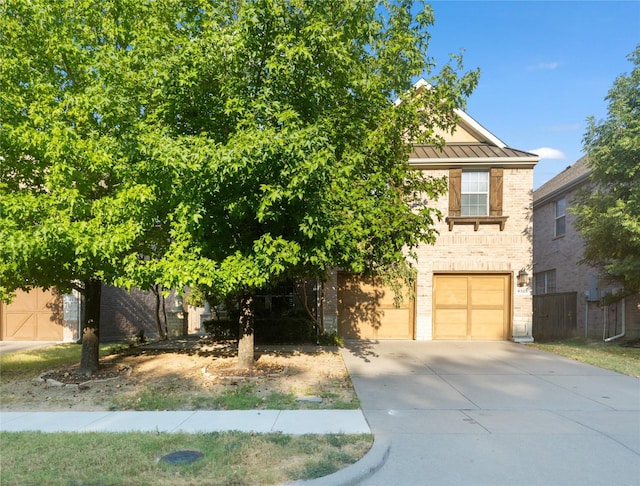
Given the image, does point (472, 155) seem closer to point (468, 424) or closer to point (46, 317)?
point (468, 424)

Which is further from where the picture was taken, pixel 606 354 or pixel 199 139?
pixel 606 354

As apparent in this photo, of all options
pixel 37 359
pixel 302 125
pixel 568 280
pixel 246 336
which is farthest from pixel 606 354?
pixel 37 359

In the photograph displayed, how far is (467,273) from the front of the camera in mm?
14414

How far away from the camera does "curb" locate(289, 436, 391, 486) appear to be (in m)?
3.86

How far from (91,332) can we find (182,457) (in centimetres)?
543

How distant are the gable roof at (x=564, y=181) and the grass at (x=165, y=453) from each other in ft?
50.6

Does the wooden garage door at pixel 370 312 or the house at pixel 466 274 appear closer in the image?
the house at pixel 466 274

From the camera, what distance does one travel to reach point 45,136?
6.46m

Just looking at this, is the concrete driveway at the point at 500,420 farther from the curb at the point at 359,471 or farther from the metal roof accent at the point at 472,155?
the metal roof accent at the point at 472,155

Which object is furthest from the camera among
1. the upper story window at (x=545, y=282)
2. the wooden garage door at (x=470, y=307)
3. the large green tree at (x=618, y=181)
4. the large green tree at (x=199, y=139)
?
the upper story window at (x=545, y=282)

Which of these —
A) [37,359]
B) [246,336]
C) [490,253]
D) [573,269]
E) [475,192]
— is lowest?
[37,359]

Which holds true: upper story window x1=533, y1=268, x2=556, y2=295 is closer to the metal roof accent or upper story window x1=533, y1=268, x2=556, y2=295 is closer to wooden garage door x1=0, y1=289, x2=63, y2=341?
the metal roof accent

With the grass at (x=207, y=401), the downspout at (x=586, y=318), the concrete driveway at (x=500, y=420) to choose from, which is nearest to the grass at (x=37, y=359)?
the grass at (x=207, y=401)

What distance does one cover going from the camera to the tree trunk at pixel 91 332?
873 centimetres
